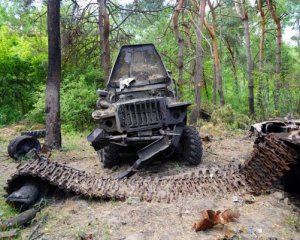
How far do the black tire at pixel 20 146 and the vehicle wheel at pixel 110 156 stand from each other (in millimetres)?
2019

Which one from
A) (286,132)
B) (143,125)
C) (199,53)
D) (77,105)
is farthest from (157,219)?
(77,105)

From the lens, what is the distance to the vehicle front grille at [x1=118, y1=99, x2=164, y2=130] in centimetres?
620

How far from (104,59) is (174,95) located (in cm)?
641

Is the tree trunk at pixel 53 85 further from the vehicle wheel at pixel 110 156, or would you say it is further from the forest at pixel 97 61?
the vehicle wheel at pixel 110 156

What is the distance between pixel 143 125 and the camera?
624cm

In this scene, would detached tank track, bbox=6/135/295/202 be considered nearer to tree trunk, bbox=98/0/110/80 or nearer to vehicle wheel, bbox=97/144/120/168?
vehicle wheel, bbox=97/144/120/168

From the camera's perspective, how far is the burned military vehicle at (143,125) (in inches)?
244

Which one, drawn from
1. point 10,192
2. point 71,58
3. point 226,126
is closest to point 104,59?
point 71,58

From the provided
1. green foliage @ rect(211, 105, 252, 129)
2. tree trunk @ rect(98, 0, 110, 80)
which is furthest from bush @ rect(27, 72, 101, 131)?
green foliage @ rect(211, 105, 252, 129)

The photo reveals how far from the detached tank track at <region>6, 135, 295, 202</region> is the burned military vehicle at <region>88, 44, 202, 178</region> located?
40.6 inches

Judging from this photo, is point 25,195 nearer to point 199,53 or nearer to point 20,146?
point 20,146

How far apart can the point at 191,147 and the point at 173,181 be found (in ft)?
5.29

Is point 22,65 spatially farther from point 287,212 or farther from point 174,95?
point 287,212

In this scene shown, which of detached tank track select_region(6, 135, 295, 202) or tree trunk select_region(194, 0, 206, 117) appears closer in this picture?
detached tank track select_region(6, 135, 295, 202)
